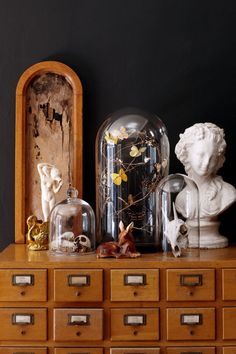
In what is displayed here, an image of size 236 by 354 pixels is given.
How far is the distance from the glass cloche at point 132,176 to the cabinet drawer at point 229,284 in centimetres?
34

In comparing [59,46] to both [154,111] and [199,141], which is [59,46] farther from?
[199,141]

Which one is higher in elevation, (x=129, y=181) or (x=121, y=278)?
(x=129, y=181)

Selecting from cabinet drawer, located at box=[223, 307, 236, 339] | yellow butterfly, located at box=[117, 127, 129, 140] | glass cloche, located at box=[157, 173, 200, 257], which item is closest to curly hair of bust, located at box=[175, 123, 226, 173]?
glass cloche, located at box=[157, 173, 200, 257]

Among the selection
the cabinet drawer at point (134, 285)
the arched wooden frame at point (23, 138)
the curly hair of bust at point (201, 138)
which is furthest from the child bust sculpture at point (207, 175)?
the arched wooden frame at point (23, 138)

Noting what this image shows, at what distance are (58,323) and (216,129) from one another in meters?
1.00

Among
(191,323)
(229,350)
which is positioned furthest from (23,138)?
(229,350)

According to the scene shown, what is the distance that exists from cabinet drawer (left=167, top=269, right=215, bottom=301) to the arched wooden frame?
2.38 ft

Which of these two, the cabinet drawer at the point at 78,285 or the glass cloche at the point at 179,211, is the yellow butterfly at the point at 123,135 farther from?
the cabinet drawer at the point at 78,285

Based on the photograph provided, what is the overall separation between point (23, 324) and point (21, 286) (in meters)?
0.14

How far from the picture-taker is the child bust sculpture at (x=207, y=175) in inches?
104

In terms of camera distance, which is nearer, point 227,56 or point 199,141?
point 199,141

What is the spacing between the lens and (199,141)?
2648 millimetres

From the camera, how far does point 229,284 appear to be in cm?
239

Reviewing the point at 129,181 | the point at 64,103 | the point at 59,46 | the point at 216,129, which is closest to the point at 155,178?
the point at 129,181
